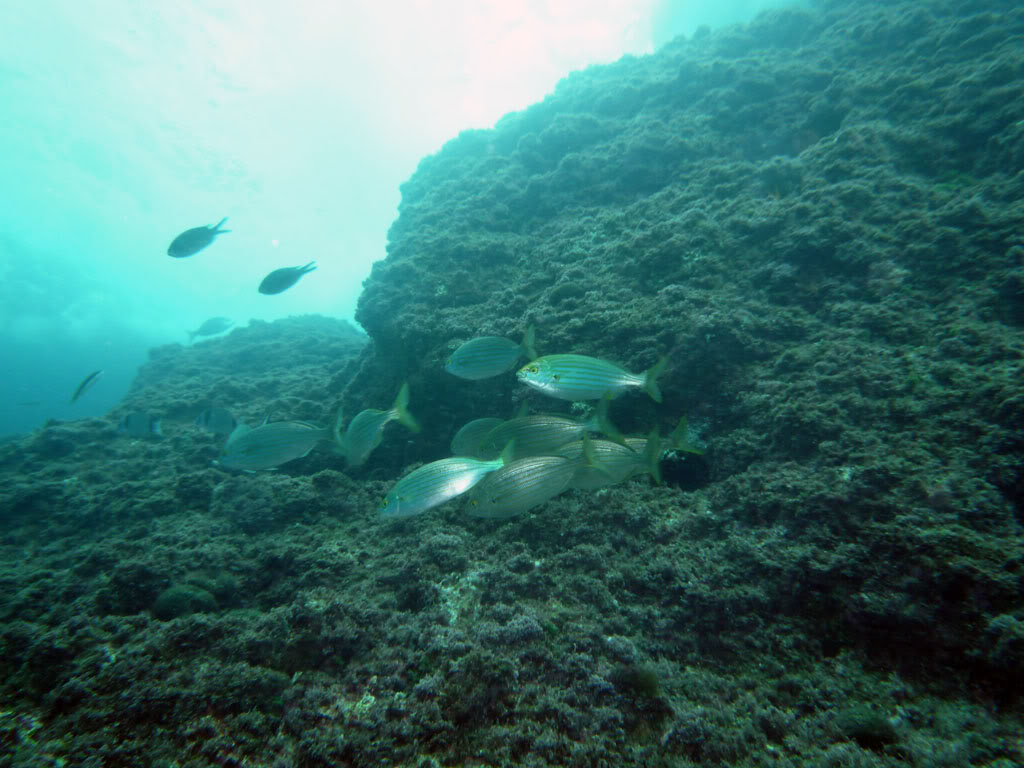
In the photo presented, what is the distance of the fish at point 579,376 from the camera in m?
3.49

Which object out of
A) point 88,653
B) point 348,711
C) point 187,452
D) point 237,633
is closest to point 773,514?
point 348,711

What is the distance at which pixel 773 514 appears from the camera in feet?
10.4

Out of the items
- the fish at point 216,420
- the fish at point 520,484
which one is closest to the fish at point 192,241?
the fish at point 216,420

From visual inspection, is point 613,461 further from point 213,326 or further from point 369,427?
point 213,326

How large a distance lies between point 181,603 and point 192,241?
20.1ft

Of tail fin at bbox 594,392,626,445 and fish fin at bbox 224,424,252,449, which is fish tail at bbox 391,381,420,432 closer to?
fish fin at bbox 224,424,252,449

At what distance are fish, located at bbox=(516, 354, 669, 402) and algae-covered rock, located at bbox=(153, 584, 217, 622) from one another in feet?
10.7

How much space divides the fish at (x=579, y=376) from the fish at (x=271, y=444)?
2.69m

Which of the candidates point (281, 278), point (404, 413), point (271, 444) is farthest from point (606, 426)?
point (281, 278)

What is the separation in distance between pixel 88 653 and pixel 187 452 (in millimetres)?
6024

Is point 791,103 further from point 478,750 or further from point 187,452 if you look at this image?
point 187,452

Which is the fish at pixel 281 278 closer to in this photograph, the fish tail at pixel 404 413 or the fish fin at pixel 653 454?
the fish tail at pixel 404 413

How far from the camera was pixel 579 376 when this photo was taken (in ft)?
11.5

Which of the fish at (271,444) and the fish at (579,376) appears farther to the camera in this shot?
the fish at (271,444)
